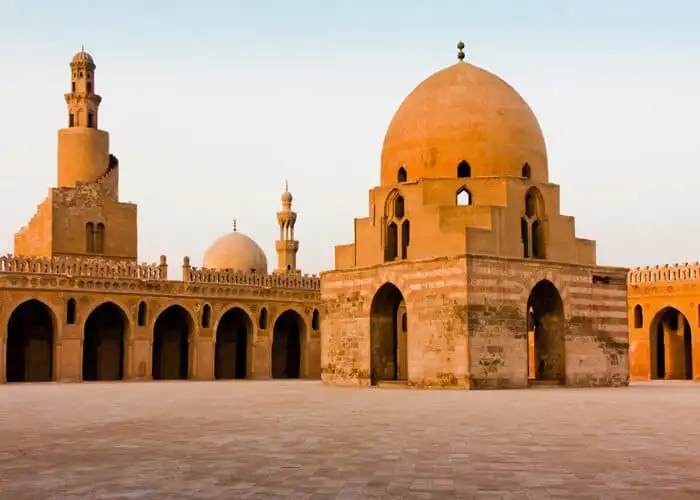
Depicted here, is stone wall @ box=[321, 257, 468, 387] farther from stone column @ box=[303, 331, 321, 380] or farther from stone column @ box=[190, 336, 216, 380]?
stone column @ box=[303, 331, 321, 380]

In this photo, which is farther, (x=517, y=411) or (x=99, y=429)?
(x=517, y=411)

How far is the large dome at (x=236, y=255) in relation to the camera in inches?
1768

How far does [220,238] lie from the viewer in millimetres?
46688

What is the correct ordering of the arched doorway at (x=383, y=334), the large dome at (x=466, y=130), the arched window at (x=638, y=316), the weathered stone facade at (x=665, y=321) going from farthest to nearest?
the arched window at (x=638, y=316)
the weathered stone facade at (x=665, y=321)
the arched doorway at (x=383, y=334)
the large dome at (x=466, y=130)

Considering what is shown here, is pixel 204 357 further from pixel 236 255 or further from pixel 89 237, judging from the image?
pixel 236 255

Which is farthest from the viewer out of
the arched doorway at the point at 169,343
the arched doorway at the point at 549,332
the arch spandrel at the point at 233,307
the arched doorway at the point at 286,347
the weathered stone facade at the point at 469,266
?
the arched doorway at the point at 286,347

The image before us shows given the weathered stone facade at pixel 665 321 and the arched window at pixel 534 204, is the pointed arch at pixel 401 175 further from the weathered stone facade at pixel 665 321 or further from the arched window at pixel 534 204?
the weathered stone facade at pixel 665 321

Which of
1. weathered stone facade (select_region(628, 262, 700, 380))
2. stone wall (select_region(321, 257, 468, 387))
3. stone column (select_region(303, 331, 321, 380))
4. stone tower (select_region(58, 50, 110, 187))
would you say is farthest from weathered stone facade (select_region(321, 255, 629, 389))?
stone tower (select_region(58, 50, 110, 187))

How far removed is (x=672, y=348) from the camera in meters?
36.4

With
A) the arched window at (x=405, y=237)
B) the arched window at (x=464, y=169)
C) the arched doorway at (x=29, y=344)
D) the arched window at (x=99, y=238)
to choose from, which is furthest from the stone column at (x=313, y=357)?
the arched window at (x=464, y=169)

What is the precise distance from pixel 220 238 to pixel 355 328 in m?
22.6

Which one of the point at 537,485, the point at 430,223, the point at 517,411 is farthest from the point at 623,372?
the point at 537,485

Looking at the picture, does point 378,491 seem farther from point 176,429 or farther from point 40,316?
point 40,316

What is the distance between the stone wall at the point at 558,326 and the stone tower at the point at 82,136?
22073 millimetres
